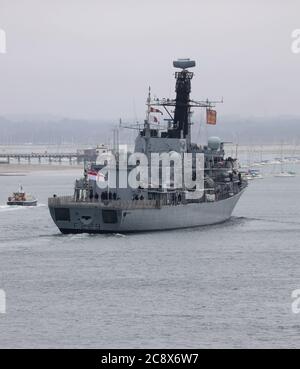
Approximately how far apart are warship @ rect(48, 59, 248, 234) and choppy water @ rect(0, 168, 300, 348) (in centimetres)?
133

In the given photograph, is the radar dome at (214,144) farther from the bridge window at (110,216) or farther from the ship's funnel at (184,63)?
the bridge window at (110,216)

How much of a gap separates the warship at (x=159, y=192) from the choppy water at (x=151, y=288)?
52.3 inches

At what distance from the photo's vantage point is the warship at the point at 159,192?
3322 inches

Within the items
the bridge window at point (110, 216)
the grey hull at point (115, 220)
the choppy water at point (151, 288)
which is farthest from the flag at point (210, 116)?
the bridge window at point (110, 216)

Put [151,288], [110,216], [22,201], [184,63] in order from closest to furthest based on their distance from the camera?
[151,288] < [110,216] < [184,63] < [22,201]

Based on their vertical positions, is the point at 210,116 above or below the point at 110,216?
above

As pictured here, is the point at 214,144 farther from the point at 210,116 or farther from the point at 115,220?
the point at 115,220

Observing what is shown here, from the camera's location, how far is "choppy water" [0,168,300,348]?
4953 cm

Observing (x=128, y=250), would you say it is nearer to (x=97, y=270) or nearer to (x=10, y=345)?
(x=97, y=270)

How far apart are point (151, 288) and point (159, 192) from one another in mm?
28379

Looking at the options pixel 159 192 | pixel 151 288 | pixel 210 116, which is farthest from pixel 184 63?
pixel 151 288

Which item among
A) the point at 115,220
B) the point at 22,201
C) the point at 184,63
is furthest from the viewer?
the point at 22,201

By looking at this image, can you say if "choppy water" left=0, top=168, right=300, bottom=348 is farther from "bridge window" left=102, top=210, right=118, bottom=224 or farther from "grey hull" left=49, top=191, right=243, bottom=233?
"bridge window" left=102, top=210, right=118, bottom=224

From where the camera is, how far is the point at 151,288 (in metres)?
60.6
